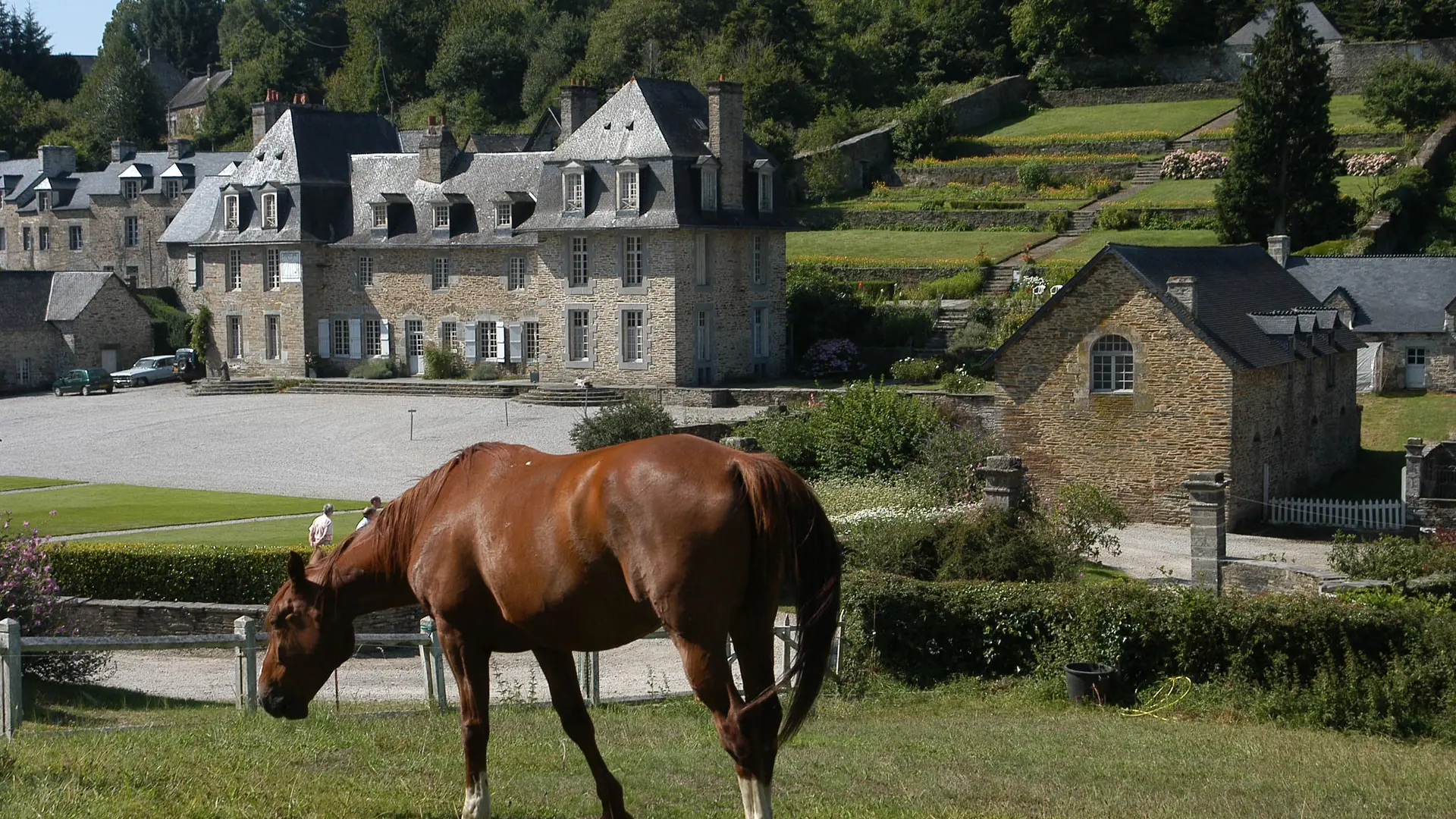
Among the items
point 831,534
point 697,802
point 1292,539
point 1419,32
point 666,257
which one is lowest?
point 1292,539

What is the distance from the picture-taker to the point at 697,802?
8.12m

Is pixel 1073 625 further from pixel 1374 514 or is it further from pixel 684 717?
pixel 1374 514

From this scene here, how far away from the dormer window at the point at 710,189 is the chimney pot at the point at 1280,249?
50.4 ft

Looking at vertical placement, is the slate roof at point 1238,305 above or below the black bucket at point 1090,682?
above

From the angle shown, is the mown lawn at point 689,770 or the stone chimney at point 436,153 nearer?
the mown lawn at point 689,770

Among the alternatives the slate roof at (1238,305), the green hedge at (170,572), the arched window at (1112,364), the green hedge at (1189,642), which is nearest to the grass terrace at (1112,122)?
the slate roof at (1238,305)

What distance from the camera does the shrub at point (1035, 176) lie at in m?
60.4

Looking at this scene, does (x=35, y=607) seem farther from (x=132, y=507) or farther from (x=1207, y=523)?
(x=1207, y=523)

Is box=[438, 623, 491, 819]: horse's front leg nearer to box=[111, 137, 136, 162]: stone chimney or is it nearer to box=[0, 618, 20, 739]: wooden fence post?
box=[0, 618, 20, 739]: wooden fence post

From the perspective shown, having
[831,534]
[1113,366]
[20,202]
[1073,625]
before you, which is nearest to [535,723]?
[831,534]

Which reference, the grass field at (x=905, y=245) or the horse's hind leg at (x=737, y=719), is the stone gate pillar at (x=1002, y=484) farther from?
the grass field at (x=905, y=245)

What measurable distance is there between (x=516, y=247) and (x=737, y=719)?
1641 inches

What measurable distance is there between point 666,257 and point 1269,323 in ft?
58.4

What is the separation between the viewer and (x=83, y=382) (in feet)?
167
